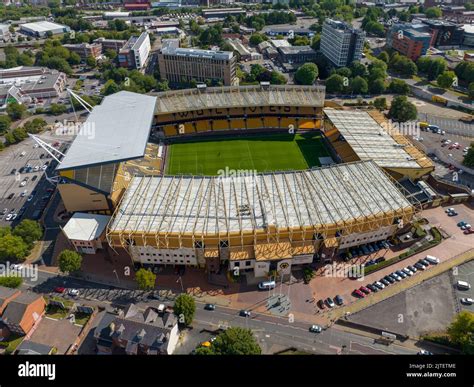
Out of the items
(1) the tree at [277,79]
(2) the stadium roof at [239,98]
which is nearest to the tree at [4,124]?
(2) the stadium roof at [239,98]

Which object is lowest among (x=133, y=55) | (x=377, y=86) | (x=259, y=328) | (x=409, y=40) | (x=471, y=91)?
(x=259, y=328)

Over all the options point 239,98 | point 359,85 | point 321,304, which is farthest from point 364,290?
point 359,85

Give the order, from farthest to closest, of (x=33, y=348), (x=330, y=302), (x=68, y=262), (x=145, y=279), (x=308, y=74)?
(x=308, y=74) → (x=68, y=262) → (x=330, y=302) → (x=145, y=279) → (x=33, y=348)

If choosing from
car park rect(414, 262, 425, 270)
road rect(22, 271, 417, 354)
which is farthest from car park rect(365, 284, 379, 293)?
car park rect(414, 262, 425, 270)

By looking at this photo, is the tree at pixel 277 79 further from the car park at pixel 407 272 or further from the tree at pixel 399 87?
the car park at pixel 407 272

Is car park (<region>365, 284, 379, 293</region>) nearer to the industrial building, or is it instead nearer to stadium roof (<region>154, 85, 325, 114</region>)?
stadium roof (<region>154, 85, 325, 114</region>)

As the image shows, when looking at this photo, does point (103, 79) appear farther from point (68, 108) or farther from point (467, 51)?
point (467, 51)

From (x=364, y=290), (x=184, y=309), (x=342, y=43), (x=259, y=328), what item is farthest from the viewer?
(x=342, y=43)

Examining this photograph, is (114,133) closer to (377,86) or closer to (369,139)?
(369,139)
